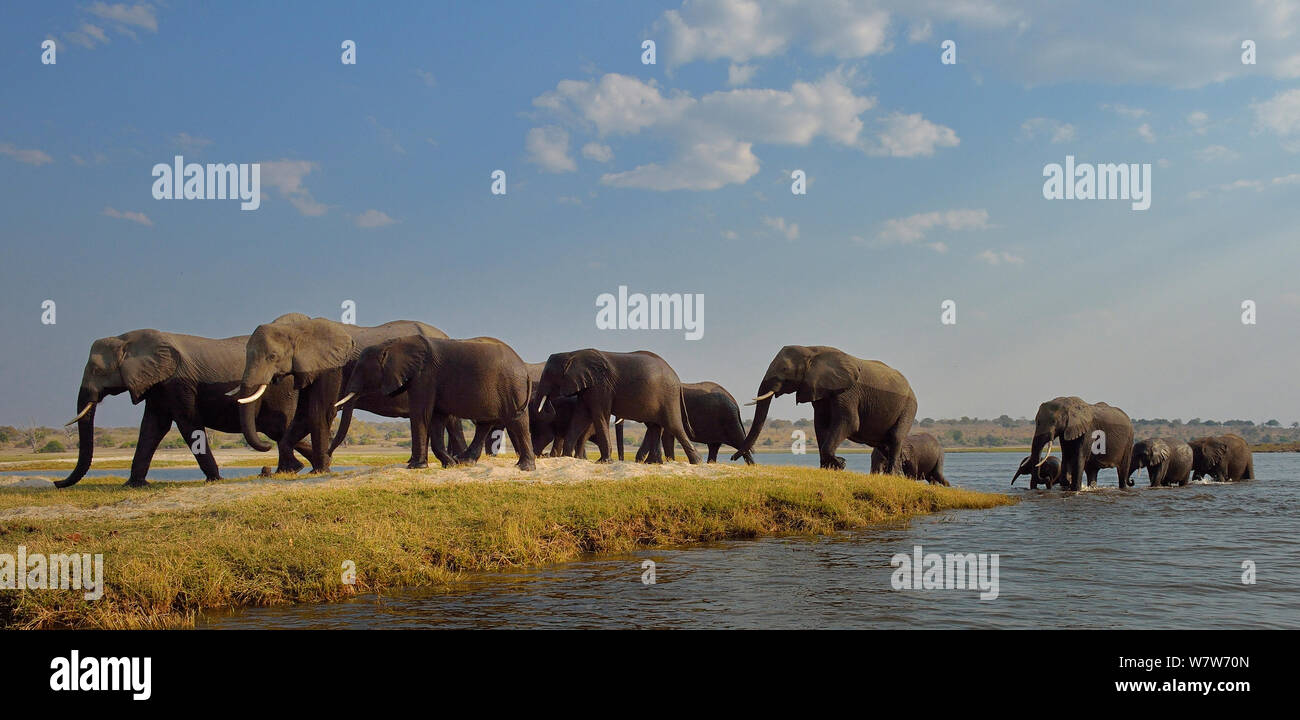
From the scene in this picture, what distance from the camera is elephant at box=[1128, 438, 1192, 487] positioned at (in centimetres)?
3300

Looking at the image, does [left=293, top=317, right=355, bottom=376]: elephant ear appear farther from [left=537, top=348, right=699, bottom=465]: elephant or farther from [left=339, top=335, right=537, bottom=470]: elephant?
[left=537, top=348, right=699, bottom=465]: elephant

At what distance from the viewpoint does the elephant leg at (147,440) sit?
1939 cm

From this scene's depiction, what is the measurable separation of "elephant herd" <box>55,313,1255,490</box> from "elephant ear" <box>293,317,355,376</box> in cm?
3

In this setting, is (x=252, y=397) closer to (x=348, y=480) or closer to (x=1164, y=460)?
(x=348, y=480)

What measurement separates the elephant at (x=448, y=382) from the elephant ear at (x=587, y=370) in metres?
2.57

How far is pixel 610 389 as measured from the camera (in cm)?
2195

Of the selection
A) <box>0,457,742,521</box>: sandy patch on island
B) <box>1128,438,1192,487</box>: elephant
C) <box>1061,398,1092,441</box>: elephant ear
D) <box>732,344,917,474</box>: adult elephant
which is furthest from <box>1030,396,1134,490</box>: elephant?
<box>0,457,742,521</box>: sandy patch on island

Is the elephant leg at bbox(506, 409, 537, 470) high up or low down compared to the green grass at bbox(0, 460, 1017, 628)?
up

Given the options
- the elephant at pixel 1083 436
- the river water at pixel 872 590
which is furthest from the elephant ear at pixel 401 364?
the elephant at pixel 1083 436

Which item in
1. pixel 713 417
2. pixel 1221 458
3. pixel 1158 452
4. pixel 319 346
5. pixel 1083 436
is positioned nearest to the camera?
pixel 319 346

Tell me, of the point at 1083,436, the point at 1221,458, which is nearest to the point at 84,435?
the point at 1083,436

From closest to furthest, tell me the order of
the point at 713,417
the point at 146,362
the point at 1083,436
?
the point at 146,362 < the point at 713,417 < the point at 1083,436

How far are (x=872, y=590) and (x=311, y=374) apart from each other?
1392cm
